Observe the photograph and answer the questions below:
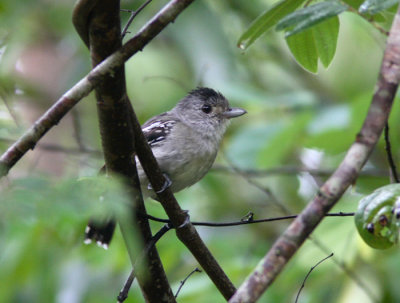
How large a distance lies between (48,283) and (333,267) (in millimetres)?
2157

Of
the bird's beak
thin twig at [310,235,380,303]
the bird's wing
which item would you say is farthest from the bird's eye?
thin twig at [310,235,380,303]

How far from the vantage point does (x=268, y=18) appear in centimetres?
236

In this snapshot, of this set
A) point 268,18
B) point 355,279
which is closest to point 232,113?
point 355,279

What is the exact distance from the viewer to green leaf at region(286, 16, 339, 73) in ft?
8.04

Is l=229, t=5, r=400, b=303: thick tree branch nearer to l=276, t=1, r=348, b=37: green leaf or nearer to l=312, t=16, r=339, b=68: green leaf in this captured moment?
l=276, t=1, r=348, b=37: green leaf

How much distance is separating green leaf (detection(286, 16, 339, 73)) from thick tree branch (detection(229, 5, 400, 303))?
0.86 m

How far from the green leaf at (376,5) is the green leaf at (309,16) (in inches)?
3.6

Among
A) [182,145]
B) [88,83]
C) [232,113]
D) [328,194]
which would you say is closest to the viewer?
[328,194]

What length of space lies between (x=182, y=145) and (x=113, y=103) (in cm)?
202

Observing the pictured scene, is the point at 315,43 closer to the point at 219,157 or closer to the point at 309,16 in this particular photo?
the point at 309,16

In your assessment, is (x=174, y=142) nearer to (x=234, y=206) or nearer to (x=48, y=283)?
(x=48, y=283)

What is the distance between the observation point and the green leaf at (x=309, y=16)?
198 centimetres

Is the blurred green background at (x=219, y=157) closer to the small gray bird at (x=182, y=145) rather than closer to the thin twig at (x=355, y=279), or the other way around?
the thin twig at (x=355, y=279)

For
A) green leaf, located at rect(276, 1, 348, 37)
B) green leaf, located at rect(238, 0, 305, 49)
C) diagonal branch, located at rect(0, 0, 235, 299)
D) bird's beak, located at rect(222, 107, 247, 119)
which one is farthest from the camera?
bird's beak, located at rect(222, 107, 247, 119)
